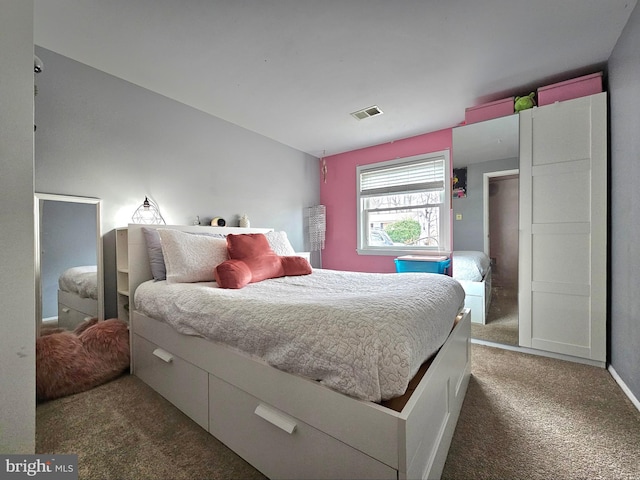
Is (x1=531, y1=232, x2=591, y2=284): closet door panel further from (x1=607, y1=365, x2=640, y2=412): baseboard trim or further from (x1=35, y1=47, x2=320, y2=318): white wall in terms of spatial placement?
(x1=35, y1=47, x2=320, y2=318): white wall

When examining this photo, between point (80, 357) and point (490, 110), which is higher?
point (490, 110)

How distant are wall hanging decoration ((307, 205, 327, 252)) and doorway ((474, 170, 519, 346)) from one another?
2.22m

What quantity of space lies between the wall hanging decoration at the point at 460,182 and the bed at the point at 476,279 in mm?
580

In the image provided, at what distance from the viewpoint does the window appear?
3359mm

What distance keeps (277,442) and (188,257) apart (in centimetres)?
134

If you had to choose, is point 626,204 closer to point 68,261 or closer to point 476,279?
point 476,279

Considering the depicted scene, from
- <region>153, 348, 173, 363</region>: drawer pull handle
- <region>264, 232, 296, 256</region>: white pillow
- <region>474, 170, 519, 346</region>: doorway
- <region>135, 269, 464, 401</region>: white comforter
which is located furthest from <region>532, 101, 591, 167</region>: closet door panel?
<region>153, 348, 173, 363</region>: drawer pull handle

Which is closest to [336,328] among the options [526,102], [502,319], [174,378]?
[174,378]

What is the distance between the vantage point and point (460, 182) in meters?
2.66

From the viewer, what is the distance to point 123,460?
117 cm

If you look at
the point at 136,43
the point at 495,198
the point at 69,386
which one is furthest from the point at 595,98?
the point at 69,386

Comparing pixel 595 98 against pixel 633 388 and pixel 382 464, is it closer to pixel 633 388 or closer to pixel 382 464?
pixel 633 388

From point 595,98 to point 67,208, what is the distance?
4.03m

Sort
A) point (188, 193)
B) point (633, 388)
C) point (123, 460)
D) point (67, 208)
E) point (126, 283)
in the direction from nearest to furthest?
point (123, 460), point (633, 388), point (67, 208), point (126, 283), point (188, 193)
